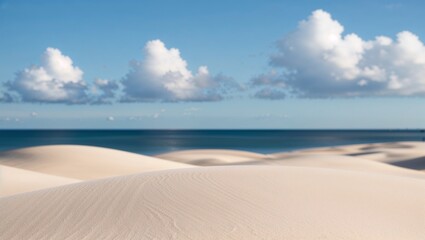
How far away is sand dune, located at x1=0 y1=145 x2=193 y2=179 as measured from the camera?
76.0ft

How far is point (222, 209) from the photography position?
745cm

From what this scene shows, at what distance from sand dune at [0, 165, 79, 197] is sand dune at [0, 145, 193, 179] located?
5.33m

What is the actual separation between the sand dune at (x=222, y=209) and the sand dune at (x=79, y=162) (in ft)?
44.8

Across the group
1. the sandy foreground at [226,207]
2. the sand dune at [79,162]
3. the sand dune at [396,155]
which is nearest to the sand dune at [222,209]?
the sandy foreground at [226,207]

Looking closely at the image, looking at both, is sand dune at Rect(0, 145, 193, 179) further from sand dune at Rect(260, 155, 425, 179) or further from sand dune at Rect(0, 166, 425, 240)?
sand dune at Rect(0, 166, 425, 240)

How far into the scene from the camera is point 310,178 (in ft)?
31.9

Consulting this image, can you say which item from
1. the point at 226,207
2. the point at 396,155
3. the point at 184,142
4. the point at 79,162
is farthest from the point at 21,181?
the point at 184,142

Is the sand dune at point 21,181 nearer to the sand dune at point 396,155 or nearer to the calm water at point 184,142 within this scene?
the sand dune at point 396,155

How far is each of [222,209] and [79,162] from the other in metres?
18.2

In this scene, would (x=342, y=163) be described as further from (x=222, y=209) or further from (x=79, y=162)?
(x=222, y=209)

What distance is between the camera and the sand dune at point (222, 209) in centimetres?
668

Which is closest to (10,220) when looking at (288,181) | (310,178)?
(288,181)

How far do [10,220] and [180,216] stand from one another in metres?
2.64

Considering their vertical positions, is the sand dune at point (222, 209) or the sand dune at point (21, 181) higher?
the sand dune at point (222, 209)
